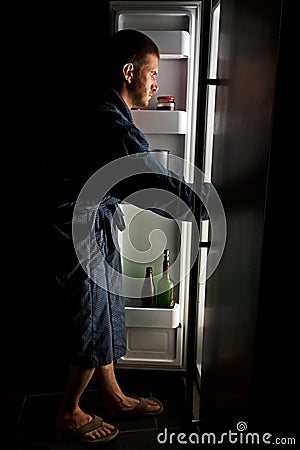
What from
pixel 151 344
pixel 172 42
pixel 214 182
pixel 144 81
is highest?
pixel 172 42

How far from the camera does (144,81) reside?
149 centimetres

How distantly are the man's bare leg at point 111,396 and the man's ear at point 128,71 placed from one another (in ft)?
3.08

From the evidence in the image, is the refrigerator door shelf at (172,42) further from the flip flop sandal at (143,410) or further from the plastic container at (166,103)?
the flip flop sandal at (143,410)

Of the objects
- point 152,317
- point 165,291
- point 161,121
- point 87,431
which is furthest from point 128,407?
point 161,121

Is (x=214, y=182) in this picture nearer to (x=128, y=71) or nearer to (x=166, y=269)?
(x=128, y=71)

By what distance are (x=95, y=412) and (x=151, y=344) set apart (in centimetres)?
32

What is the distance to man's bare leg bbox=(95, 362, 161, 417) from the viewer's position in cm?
167

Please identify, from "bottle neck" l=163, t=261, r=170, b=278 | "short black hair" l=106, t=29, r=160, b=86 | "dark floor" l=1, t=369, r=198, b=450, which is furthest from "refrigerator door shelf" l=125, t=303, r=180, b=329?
"short black hair" l=106, t=29, r=160, b=86

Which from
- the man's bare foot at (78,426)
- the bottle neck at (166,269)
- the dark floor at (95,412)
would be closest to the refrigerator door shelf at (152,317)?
the bottle neck at (166,269)

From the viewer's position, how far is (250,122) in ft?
3.18

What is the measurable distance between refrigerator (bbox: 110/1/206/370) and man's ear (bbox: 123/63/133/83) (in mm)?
236

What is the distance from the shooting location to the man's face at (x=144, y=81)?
1.48 metres

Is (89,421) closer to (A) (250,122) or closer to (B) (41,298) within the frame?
(B) (41,298)

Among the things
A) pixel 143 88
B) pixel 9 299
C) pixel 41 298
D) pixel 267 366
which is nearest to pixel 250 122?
pixel 267 366
